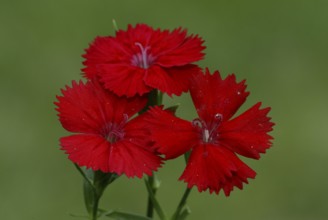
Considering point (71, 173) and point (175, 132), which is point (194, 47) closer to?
point (175, 132)

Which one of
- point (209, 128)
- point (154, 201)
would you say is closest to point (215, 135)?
point (209, 128)

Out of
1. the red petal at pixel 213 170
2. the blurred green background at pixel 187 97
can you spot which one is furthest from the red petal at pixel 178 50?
the blurred green background at pixel 187 97

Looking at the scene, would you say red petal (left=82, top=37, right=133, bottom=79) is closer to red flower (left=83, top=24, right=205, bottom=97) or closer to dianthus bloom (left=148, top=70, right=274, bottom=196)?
red flower (left=83, top=24, right=205, bottom=97)

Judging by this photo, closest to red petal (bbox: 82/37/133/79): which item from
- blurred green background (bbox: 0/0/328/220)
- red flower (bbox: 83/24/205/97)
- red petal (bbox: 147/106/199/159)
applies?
red flower (bbox: 83/24/205/97)

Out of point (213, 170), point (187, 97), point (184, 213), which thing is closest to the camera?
point (213, 170)

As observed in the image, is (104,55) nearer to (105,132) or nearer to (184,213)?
(105,132)

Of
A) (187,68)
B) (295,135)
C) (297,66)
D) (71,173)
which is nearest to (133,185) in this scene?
(71,173)
